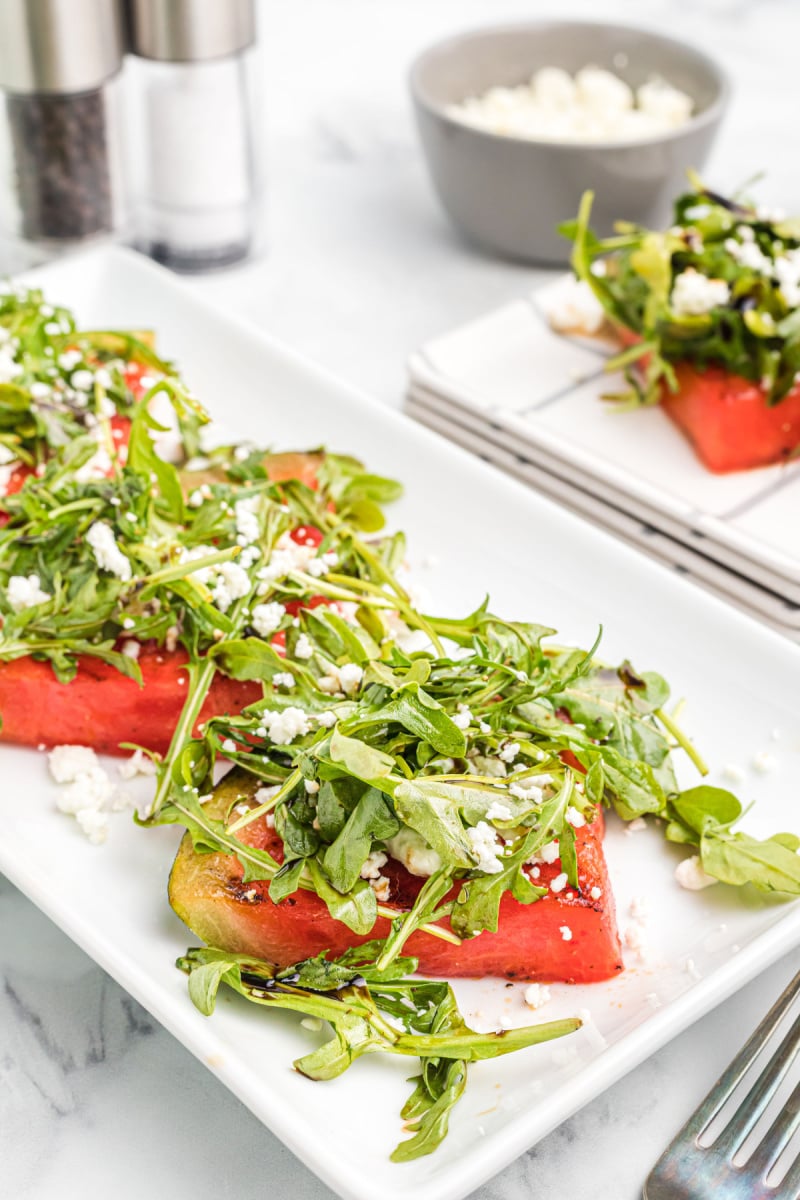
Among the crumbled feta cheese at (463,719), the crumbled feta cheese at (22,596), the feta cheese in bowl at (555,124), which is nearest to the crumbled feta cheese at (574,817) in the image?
the crumbled feta cheese at (463,719)

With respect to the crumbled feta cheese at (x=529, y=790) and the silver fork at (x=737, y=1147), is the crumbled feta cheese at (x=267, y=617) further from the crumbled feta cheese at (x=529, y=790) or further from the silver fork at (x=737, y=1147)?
the silver fork at (x=737, y=1147)

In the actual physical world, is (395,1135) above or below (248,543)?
below

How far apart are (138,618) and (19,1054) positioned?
0.57 metres

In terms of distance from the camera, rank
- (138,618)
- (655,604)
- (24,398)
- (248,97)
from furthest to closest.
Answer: (248,97) → (24,398) → (655,604) → (138,618)

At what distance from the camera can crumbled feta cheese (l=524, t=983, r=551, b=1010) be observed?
1586mm

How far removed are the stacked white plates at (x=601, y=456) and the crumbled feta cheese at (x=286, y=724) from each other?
2.84ft

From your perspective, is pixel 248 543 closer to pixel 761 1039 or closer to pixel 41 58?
pixel 761 1039

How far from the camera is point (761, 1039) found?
158 centimetres

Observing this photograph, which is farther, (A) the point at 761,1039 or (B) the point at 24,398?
(B) the point at 24,398

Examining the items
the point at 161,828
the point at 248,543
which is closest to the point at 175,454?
the point at 248,543

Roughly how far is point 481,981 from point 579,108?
2212 mm

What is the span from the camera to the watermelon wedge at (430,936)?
1.58 meters

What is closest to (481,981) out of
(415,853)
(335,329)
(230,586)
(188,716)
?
(415,853)

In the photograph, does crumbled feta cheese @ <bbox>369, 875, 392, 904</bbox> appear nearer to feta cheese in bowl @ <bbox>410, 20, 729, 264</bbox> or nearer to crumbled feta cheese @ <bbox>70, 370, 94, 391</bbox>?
crumbled feta cheese @ <bbox>70, 370, 94, 391</bbox>
